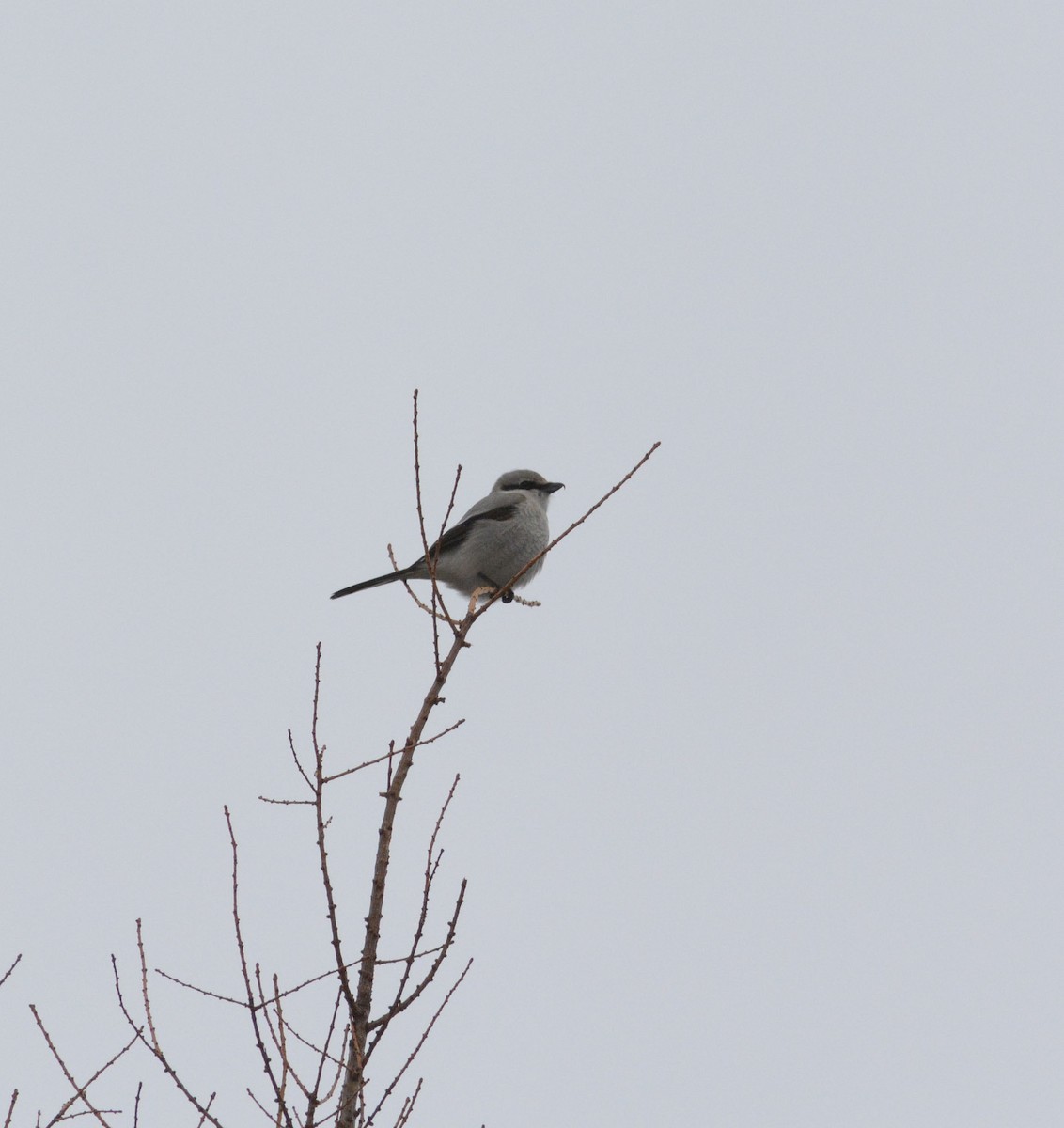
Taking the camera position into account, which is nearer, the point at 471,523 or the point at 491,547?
the point at 491,547

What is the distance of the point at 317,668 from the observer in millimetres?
3100

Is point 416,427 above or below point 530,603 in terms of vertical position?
below

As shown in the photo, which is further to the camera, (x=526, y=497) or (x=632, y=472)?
(x=526, y=497)

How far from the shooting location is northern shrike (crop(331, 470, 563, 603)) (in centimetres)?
664

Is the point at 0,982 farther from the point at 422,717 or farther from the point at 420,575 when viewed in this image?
the point at 420,575

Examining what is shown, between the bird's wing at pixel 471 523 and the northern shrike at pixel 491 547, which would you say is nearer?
the northern shrike at pixel 491 547

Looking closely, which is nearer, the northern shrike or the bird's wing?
the northern shrike

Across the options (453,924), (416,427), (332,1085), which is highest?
(416,427)

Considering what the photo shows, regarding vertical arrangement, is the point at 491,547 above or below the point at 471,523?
below

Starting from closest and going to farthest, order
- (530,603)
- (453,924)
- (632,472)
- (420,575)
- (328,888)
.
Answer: (328,888)
(453,924)
(632,472)
(530,603)
(420,575)

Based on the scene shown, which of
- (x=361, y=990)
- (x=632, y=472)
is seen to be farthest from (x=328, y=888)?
(x=632, y=472)

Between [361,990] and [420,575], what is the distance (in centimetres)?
405

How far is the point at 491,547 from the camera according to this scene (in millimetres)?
6656

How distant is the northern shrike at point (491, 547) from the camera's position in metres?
6.64
